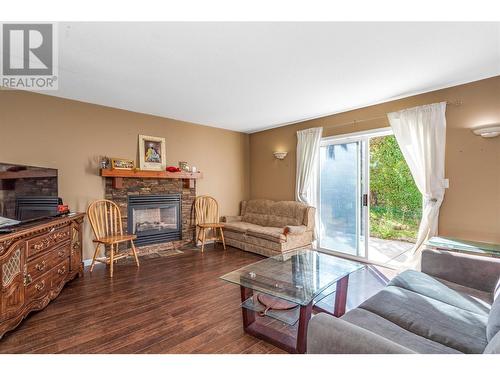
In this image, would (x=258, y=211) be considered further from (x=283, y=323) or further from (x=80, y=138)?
(x=80, y=138)

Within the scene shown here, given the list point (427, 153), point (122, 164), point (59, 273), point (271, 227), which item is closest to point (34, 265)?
point (59, 273)

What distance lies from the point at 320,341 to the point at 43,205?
3.15 meters

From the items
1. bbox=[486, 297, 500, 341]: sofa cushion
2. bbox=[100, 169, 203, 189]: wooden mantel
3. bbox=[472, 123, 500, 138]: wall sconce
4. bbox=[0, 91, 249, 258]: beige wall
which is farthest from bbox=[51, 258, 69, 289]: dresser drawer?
bbox=[472, 123, 500, 138]: wall sconce

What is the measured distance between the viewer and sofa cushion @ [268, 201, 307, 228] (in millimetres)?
4492

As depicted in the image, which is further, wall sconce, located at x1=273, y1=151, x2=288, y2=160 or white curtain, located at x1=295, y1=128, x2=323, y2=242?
wall sconce, located at x1=273, y1=151, x2=288, y2=160

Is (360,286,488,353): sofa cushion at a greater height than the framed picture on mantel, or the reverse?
the framed picture on mantel

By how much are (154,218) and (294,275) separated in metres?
3.06

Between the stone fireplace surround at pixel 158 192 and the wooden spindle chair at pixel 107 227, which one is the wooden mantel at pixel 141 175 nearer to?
the stone fireplace surround at pixel 158 192

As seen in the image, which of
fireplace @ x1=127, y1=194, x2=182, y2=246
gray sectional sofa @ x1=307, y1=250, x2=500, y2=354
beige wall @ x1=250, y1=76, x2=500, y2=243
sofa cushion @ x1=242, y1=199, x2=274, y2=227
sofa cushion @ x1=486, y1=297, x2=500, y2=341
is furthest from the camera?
sofa cushion @ x1=242, y1=199, x2=274, y2=227

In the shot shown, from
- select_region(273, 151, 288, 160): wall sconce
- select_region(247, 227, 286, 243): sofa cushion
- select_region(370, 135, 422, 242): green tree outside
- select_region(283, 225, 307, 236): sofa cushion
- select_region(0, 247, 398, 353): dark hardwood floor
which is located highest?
select_region(273, 151, 288, 160): wall sconce

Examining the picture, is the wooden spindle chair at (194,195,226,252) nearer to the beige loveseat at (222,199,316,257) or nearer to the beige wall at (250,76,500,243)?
the beige loveseat at (222,199,316,257)

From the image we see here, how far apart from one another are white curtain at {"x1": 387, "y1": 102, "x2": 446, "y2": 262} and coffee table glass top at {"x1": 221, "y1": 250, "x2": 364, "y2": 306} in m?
1.44

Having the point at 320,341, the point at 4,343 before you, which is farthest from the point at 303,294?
the point at 4,343
